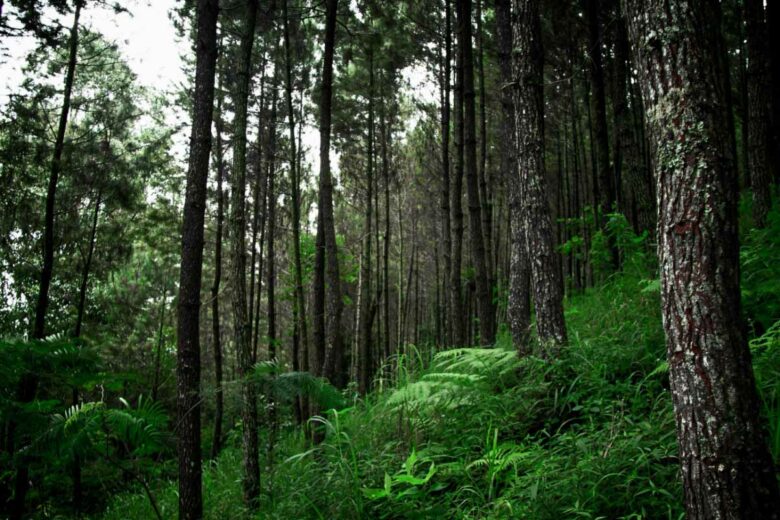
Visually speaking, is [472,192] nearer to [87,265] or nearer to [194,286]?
[194,286]

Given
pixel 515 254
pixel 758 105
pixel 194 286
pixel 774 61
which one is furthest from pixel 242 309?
pixel 774 61

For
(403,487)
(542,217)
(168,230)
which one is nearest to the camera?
(403,487)

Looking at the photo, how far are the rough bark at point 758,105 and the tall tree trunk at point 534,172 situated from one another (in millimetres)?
4379

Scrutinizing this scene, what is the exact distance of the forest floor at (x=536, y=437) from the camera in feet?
10.0

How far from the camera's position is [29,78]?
1091 cm

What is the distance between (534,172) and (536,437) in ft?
8.53

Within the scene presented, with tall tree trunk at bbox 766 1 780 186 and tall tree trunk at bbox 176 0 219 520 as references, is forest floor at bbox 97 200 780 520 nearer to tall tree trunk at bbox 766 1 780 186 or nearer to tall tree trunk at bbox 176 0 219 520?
tall tree trunk at bbox 176 0 219 520

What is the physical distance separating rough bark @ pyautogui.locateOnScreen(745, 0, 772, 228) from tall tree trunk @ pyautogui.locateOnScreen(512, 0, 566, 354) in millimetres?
4379

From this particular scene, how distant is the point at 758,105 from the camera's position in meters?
7.67

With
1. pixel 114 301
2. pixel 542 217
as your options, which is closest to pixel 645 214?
pixel 542 217

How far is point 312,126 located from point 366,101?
7.33 feet

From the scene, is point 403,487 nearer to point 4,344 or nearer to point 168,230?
point 4,344

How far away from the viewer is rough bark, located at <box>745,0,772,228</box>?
23.7 feet

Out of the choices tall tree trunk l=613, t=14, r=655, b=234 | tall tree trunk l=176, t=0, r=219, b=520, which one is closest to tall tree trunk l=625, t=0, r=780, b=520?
tall tree trunk l=176, t=0, r=219, b=520
